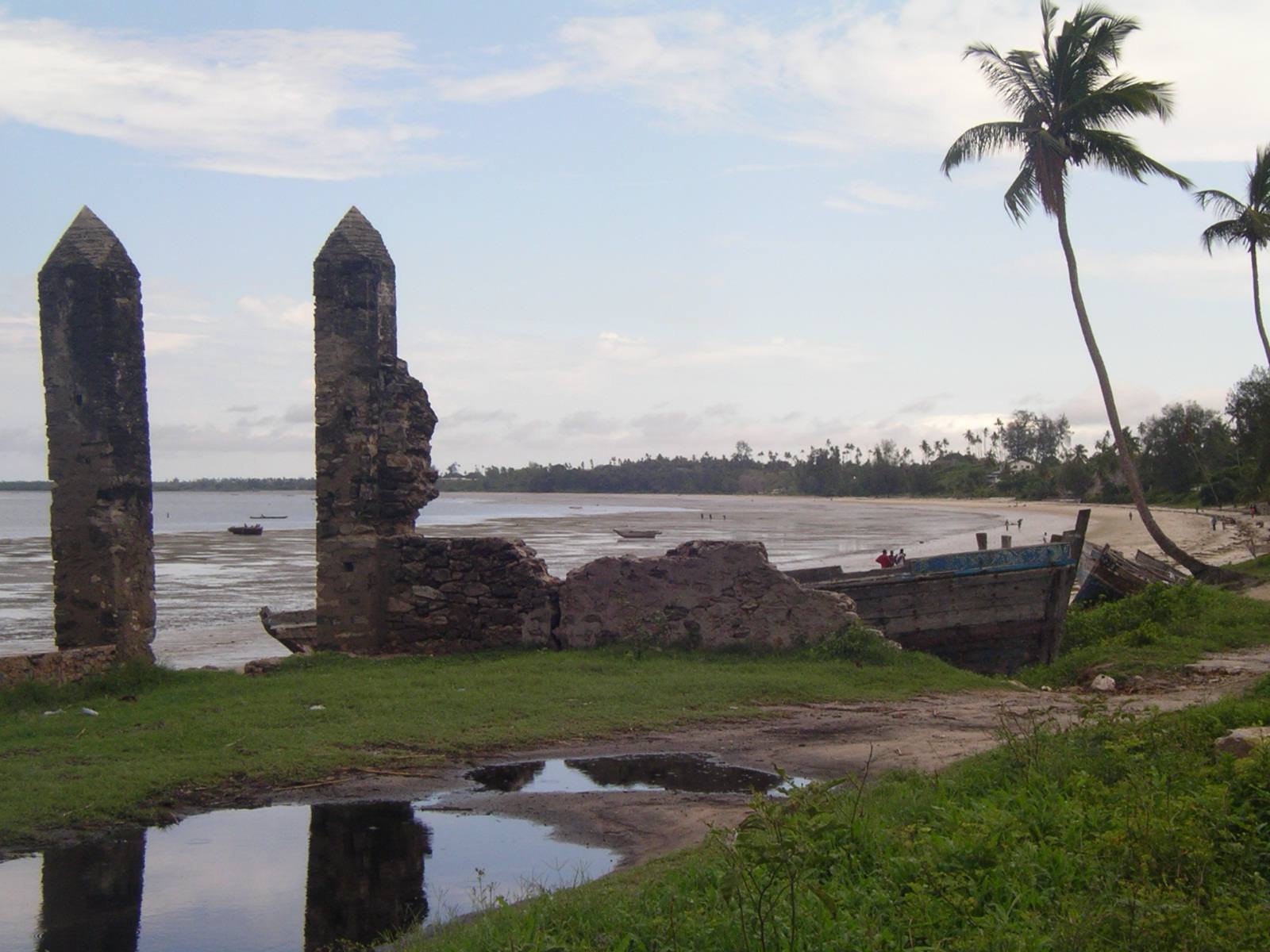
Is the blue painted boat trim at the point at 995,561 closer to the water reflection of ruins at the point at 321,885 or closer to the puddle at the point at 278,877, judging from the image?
the puddle at the point at 278,877

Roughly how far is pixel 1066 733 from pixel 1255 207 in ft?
80.3

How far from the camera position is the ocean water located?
885 inches

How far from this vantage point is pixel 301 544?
52125mm

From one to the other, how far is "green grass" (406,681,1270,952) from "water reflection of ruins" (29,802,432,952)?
798 millimetres

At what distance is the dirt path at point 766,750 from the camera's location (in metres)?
6.72

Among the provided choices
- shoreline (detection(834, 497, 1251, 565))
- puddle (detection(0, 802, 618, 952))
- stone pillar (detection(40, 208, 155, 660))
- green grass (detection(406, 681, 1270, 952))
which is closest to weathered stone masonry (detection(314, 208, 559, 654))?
stone pillar (detection(40, 208, 155, 660))

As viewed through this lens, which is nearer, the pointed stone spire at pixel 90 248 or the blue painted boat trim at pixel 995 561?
the pointed stone spire at pixel 90 248

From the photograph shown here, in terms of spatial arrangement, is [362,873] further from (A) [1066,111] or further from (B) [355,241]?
(A) [1066,111]

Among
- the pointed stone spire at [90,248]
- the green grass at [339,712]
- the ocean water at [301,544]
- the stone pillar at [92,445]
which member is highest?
the pointed stone spire at [90,248]

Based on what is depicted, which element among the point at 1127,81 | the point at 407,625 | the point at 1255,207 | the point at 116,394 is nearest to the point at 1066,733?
the point at 407,625

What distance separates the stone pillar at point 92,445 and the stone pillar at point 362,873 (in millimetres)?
5001

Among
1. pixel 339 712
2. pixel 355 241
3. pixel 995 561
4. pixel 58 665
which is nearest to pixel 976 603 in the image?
pixel 995 561

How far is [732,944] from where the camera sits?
4.06 metres

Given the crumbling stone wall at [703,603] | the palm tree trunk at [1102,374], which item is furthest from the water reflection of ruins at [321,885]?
the palm tree trunk at [1102,374]
